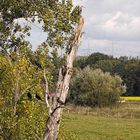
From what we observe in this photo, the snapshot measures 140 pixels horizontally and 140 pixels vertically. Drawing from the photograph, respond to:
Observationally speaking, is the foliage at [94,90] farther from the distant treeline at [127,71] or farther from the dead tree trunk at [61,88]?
the dead tree trunk at [61,88]

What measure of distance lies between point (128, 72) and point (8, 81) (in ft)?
382

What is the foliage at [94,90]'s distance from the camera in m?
87.1

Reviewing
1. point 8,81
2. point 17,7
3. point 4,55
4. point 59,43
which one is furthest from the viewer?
point 8,81

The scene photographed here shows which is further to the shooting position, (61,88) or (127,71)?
(127,71)

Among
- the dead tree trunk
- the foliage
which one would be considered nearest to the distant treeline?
the foliage

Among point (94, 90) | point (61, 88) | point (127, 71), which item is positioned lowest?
point (94, 90)

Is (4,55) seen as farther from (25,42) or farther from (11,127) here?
(11,127)

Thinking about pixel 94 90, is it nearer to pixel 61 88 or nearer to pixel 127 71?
pixel 127 71

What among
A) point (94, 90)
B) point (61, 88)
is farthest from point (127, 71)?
point (61, 88)

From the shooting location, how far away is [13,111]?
15.4 meters

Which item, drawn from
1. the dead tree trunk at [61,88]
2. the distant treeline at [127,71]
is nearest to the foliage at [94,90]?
the distant treeline at [127,71]

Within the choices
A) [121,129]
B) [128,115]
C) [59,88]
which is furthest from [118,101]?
[59,88]

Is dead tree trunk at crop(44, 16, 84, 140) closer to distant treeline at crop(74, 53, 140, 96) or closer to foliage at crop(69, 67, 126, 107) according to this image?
foliage at crop(69, 67, 126, 107)

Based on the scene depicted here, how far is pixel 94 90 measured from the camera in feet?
289
